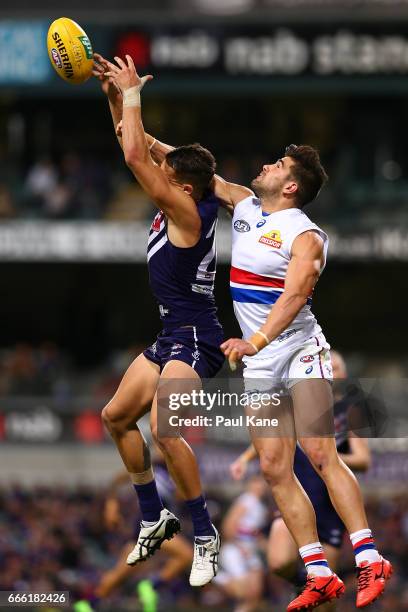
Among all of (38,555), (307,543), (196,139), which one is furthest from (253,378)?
(196,139)

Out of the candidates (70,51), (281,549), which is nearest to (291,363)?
(281,549)

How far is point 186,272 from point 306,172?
93 centimetres

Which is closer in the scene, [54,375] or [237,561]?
[237,561]

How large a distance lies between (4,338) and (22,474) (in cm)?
363

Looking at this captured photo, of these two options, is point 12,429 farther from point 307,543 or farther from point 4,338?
point 307,543

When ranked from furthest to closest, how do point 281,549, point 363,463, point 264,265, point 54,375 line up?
point 54,375
point 281,549
point 363,463
point 264,265

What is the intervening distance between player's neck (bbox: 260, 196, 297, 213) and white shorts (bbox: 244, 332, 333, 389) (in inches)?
30.4

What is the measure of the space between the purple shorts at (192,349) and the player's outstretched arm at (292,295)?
665mm

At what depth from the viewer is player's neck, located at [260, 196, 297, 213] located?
7.73 meters

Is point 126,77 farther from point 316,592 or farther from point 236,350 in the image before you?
point 316,592

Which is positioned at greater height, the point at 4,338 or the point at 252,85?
the point at 252,85

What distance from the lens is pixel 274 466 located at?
7.51m

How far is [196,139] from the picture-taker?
71.8ft

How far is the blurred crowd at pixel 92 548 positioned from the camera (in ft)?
43.8
